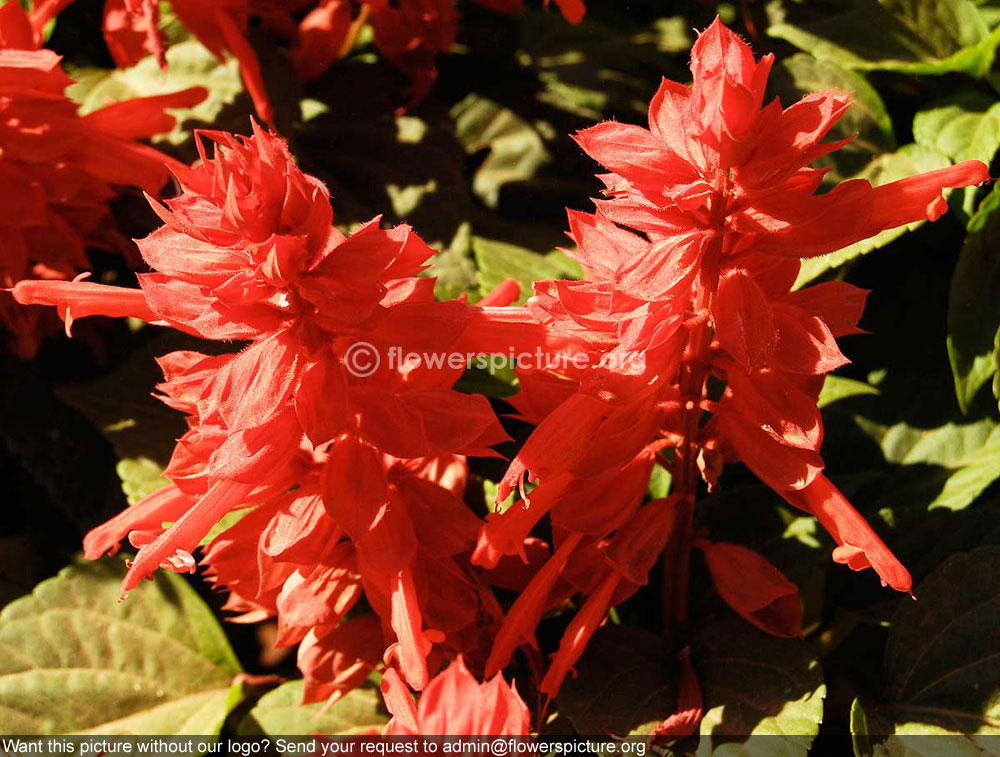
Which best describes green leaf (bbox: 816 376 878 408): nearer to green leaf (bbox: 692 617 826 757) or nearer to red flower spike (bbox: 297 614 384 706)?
green leaf (bbox: 692 617 826 757)

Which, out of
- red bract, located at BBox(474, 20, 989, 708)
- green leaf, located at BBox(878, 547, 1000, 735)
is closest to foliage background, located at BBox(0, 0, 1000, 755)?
green leaf, located at BBox(878, 547, 1000, 735)

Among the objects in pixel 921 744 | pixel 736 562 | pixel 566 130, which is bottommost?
pixel 921 744

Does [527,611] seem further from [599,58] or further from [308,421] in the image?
[599,58]

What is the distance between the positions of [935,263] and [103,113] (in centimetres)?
76

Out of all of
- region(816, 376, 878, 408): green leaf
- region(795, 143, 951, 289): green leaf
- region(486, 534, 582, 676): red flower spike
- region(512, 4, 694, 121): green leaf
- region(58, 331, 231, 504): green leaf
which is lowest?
region(58, 331, 231, 504): green leaf

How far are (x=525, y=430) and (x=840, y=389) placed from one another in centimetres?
27

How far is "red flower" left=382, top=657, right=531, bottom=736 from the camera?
48 centimetres

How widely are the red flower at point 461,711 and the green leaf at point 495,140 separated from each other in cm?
65

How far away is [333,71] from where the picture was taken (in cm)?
107

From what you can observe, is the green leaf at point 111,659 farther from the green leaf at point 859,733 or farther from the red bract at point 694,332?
the green leaf at point 859,733

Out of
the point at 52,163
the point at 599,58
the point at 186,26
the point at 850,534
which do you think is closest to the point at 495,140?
the point at 599,58

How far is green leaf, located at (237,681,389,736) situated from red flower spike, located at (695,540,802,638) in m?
0.29

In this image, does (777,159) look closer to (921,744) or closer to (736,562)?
(736,562)

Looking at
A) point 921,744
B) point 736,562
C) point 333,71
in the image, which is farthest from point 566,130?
point 921,744
